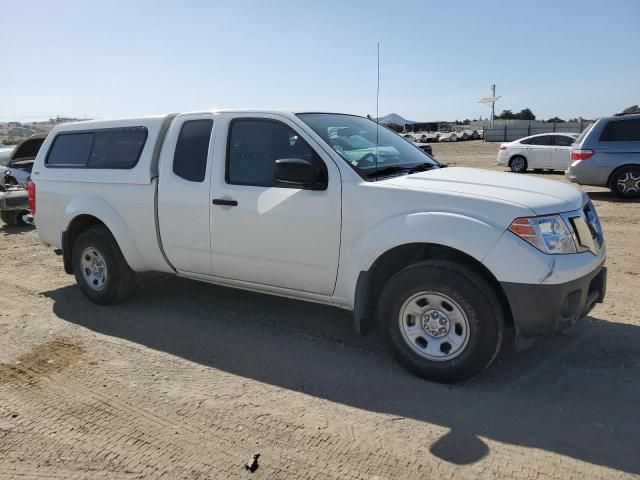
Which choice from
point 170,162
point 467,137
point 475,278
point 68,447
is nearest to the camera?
point 68,447

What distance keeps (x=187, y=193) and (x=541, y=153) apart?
1693 centimetres

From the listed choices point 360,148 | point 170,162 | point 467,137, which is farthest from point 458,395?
point 467,137

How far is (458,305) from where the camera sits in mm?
3617

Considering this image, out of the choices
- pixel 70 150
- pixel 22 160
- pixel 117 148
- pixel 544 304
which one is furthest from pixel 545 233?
pixel 22 160

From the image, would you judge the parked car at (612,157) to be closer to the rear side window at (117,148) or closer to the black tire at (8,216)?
the rear side window at (117,148)

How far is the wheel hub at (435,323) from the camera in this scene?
3740 mm

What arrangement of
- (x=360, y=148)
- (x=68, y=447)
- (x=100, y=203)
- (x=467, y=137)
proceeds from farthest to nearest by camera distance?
(x=467, y=137)
(x=100, y=203)
(x=360, y=148)
(x=68, y=447)

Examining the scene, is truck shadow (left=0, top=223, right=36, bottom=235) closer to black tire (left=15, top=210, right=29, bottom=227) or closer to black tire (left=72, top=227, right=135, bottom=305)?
black tire (left=15, top=210, right=29, bottom=227)

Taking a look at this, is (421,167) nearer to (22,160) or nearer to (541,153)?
(22,160)

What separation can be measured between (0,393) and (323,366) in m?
2.32

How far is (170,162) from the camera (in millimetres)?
4992

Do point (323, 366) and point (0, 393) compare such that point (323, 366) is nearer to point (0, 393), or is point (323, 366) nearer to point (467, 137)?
point (0, 393)

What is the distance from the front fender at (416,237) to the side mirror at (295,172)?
23.0 inches

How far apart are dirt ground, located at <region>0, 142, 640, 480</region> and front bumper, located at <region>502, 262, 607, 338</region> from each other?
1.59 feet
